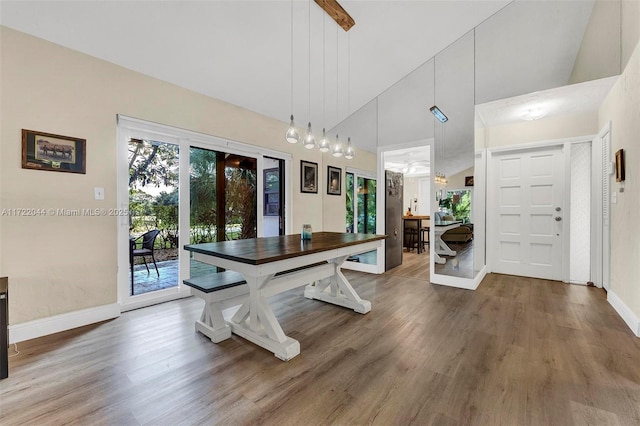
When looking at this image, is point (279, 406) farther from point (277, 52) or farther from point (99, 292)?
point (277, 52)

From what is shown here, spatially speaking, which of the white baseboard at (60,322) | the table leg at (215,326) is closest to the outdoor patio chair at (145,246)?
the white baseboard at (60,322)

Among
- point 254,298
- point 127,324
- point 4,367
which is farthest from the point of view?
point 127,324

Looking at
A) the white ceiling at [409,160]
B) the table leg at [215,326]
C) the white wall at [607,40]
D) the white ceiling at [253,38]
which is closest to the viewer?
the table leg at [215,326]

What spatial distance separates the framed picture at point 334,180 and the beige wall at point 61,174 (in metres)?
2.79

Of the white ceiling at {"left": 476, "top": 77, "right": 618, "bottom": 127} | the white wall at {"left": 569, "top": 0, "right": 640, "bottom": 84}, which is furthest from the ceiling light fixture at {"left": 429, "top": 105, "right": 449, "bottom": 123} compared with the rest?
the white wall at {"left": 569, "top": 0, "right": 640, "bottom": 84}

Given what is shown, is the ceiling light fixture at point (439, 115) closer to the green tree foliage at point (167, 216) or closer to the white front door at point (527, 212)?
the white front door at point (527, 212)

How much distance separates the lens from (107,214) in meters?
2.69

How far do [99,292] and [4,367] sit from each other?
949mm

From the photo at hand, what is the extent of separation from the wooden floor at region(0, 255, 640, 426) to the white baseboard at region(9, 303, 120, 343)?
90 millimetres

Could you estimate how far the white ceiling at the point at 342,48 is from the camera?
7.93 feet

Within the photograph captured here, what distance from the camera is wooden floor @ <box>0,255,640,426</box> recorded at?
142 centimetres

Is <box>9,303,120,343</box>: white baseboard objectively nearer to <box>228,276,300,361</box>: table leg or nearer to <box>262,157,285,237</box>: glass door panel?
<box>228,276,300,361</box>: table leg

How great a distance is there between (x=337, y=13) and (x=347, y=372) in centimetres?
333

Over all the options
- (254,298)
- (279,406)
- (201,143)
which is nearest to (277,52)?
(201,143)
